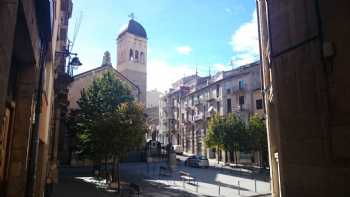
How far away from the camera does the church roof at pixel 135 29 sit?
57.2 meters

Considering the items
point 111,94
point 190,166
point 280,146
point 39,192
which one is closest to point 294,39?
point 280,146

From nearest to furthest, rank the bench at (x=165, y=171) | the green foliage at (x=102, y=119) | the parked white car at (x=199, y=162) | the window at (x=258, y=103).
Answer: the green foliage at (x=102, y=119) → the bench at (x=165, y=171) → the parked white car at (x=199, y=162) → the window at (x=258, y=103)

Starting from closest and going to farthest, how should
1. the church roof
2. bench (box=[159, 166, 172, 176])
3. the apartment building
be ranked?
bench (box=[159, 166, 172, 176]) → the apartment building → the church roof

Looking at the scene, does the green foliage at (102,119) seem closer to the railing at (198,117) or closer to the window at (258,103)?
the window at (258,103)

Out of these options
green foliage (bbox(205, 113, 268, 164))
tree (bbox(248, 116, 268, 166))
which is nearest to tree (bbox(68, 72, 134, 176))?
green foliage (bbox(205, 113, 268, 164))

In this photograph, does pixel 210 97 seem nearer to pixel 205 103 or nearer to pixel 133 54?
pixel 205 103

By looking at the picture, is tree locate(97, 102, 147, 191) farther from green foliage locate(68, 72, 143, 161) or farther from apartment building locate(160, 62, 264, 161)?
apartment building locate(160, 62, 264, 161)

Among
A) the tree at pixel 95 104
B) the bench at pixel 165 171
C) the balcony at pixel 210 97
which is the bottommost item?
the bench at pixel 165 171

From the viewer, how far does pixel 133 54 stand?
5641 cm

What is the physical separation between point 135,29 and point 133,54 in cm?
557

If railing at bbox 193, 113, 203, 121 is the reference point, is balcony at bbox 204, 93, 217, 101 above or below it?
above

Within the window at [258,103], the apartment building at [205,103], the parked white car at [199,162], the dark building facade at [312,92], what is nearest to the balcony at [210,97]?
the apartment building at [205,103]

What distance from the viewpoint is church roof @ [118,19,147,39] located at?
57188 mm

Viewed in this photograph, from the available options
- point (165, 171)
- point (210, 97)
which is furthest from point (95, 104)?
point (210, 97)
